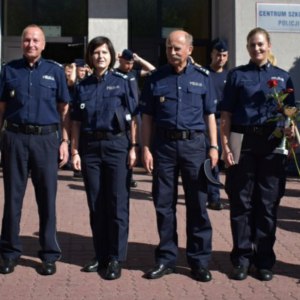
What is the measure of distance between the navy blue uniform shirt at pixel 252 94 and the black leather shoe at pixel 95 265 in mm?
1665

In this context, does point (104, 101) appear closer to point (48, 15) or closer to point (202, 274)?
point (202, 274)

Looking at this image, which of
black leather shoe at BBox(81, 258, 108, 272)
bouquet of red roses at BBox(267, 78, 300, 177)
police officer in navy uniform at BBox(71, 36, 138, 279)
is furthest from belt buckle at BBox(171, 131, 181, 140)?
black leather shoe at BBox(81, 258, 108, 272)

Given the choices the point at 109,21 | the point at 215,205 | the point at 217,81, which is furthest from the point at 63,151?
the point at 109,21

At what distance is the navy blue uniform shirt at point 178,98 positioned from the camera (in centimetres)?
617

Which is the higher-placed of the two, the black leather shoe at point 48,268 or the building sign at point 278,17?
the building sign at point 278,17

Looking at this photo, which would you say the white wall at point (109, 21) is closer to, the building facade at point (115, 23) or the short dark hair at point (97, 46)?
the building facade at point (115, 23)

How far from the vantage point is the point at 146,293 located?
5836 mm

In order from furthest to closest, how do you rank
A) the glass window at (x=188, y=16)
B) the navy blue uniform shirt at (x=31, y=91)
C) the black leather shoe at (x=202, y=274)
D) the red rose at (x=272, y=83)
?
the glass window at (x=188, y=16) < the navy blue uniform shirt at (x=31, y=91) < the black leather shoe at (x=202, y=274) < the red rose at (x=272, y=83)

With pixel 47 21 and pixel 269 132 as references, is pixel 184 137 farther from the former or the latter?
pixel 47 21

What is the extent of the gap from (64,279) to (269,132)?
209 centimetres

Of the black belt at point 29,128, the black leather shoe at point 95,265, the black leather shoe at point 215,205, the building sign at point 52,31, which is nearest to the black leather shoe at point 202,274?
the black leather shoe at point 95,265

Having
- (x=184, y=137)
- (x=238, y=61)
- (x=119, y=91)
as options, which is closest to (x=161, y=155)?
(x=184, y=137)

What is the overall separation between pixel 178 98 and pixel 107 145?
0.73m

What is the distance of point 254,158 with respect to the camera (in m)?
6.26
